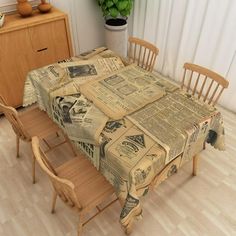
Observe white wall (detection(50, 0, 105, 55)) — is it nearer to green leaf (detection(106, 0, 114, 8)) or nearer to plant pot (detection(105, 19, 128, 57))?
plant pot (detection(105, 19, 128, 57))

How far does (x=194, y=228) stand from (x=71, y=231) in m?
0.90

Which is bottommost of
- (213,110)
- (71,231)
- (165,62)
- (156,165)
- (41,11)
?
(71,231)

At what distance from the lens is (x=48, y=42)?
2635mm

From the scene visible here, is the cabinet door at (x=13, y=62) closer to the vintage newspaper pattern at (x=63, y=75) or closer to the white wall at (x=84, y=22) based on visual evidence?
the vintage newspaper pattern at (x=63, y=75)

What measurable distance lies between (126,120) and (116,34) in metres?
2.01

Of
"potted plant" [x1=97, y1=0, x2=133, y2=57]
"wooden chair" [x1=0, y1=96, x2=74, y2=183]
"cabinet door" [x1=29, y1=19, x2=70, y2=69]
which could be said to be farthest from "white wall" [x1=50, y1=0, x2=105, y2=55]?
"wooden chair" [x1=0, y1=96, x2=74, y2=183]

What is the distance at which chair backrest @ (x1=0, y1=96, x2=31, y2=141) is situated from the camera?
64.8 inches

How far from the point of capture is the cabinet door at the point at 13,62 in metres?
2.40

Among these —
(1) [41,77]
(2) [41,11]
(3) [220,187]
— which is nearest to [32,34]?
(2) [41,11]

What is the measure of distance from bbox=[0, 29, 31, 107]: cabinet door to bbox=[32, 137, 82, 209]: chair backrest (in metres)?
1.46

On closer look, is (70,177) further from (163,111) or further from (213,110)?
(213,110)

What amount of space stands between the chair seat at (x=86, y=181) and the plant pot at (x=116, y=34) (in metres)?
1.98

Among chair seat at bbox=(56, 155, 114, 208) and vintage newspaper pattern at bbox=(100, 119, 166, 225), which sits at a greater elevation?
vintage newspaper pattern at bbox=(100, 119, 166, 225)

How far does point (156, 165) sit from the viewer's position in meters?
1.37
